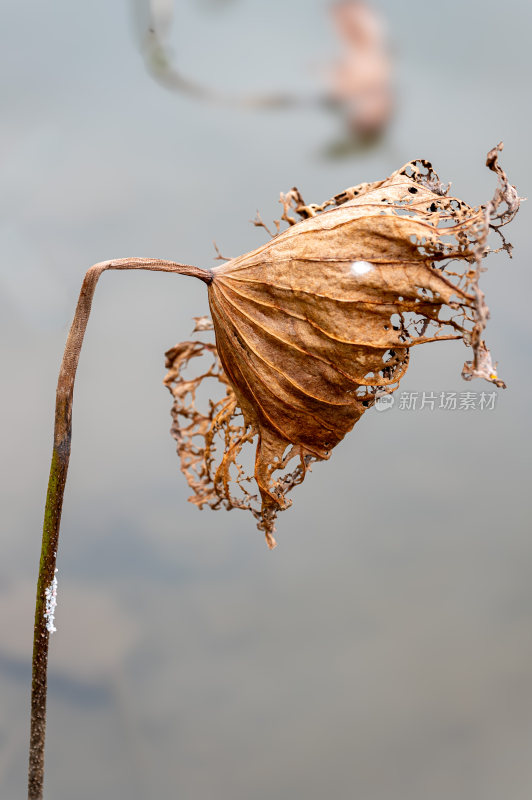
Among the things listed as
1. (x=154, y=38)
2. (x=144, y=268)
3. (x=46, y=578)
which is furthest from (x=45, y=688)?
(x=154, y=38)

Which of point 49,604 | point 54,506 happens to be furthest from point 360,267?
point 49,604

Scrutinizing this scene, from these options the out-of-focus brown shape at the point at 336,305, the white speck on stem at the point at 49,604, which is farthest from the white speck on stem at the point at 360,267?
the white speck on stem at the point at 49,604

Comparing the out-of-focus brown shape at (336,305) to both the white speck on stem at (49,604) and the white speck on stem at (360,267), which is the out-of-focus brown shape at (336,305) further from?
the white speck on stem at (49,604)

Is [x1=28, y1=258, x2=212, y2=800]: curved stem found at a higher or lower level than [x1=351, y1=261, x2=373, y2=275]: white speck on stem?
lower

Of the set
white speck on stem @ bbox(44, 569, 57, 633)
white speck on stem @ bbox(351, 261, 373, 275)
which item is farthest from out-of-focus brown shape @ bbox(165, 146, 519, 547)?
white speck on stem @ bbox(44, 569, 57, 633)

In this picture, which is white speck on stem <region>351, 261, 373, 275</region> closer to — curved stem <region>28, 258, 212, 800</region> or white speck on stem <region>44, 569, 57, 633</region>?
curved stem <region>28, 258, 212, 800</region>

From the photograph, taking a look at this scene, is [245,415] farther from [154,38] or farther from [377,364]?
[154,38]

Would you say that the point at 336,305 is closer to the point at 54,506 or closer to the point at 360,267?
the point at 360,267
